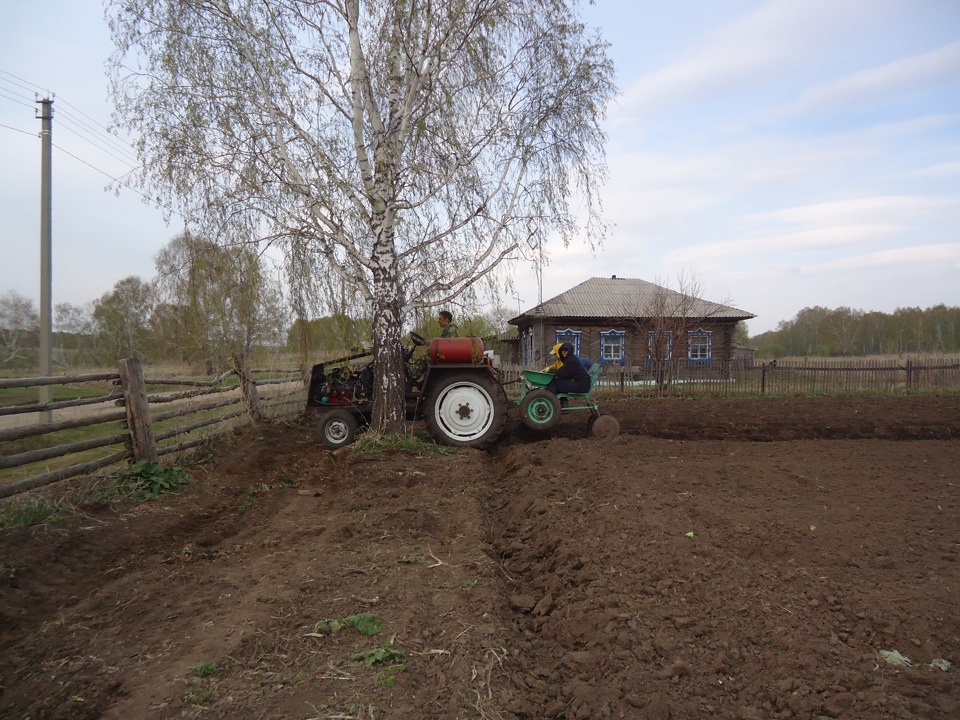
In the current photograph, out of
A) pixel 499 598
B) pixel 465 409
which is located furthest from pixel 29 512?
pixel 465 409

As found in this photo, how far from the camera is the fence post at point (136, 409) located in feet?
19.6

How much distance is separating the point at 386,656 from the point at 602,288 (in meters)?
23.8

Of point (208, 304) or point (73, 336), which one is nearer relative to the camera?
point (208, 304)

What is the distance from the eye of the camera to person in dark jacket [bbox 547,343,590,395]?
346 inches

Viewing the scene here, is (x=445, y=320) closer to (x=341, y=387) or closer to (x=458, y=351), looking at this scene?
(x=458, y=351)

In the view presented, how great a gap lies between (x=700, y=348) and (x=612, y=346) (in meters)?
3.76

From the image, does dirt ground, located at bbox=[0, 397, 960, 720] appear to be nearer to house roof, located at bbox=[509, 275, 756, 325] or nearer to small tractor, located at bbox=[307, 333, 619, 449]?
small tractor, located at bbox=[307, 333, 619, 449]

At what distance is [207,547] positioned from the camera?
4.51 metres

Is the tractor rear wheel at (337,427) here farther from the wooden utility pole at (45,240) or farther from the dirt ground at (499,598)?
the wooden utility pole at (45,240)

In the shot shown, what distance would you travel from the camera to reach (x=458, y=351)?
787 cm

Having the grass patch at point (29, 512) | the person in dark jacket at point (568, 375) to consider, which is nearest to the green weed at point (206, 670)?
the grass patch at point (29, 512)

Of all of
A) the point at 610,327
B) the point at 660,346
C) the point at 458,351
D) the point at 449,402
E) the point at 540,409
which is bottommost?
the point at 540,409

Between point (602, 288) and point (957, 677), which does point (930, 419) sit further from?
point (602, 288)

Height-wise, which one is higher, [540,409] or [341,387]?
[341,387]
